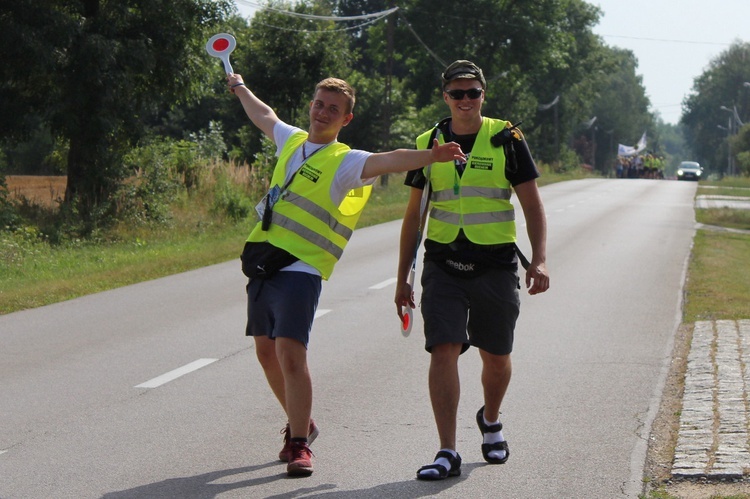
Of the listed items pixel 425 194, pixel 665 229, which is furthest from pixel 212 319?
pixel 665 229

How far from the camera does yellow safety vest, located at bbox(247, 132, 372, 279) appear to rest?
18.6ft

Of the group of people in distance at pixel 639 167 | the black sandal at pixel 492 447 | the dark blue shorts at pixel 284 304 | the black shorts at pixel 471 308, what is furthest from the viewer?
the group of people in distance at pixel 639 167

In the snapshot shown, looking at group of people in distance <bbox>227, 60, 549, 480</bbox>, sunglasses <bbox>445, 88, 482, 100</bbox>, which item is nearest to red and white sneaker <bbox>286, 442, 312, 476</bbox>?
group of people in distance <bbox>227, 60, 549, 480</bbox>

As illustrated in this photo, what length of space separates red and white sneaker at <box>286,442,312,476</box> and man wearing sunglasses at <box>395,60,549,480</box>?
54cm

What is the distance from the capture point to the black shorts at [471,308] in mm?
5715

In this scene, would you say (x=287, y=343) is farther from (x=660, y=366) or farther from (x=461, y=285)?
(x=660, y=366)

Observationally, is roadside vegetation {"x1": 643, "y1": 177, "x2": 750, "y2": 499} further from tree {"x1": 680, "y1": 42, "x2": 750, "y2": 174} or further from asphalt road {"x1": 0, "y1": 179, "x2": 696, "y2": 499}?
tree {"x1": 680, "y1": 42, "x2": 750, "y2": 174}

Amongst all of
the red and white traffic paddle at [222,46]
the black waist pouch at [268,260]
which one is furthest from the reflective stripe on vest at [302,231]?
the red and white traffic paddle at [222,46]

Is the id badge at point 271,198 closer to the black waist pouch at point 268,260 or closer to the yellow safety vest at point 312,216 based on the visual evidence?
the yellow safety vest at point 312,216

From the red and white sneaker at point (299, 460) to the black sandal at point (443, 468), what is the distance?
20.2 inches

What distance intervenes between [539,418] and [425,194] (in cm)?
202

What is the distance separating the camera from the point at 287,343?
5617 mm

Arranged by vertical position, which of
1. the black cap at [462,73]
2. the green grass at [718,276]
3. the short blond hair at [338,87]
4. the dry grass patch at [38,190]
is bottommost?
the green grass at [718,276]

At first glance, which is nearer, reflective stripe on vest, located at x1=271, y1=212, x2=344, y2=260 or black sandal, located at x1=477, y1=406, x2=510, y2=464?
reflective stripe on vest, located at x1=271, y1=212, x2=344, y2=260
